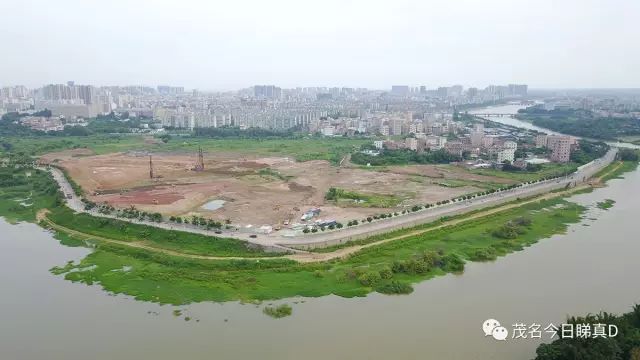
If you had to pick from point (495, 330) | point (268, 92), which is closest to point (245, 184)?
point (495, 330)

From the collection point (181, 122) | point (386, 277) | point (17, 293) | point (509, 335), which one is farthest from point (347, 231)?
point (181, 122)

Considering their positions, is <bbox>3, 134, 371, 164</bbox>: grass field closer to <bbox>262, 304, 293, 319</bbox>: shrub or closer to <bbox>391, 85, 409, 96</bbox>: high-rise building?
<bbox>262, 304, 293, 319</bbox>: shrub

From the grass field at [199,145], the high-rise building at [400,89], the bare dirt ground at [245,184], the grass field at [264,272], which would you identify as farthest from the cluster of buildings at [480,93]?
the grass field at [264,272]

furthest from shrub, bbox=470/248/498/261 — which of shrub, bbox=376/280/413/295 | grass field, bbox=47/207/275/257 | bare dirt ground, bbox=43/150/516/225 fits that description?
grass field, bbox=47/207/275/257

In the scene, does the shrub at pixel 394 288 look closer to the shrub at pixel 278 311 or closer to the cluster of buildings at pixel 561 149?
the shrub at pixel 278 311

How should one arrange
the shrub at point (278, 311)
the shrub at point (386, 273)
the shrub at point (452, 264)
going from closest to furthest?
the shrub at point (278, 311) → the shrub at point (386, 273) → the shrub at point (452, 264)

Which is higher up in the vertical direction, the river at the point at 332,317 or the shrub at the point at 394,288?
the shrub at the point at 394,288
